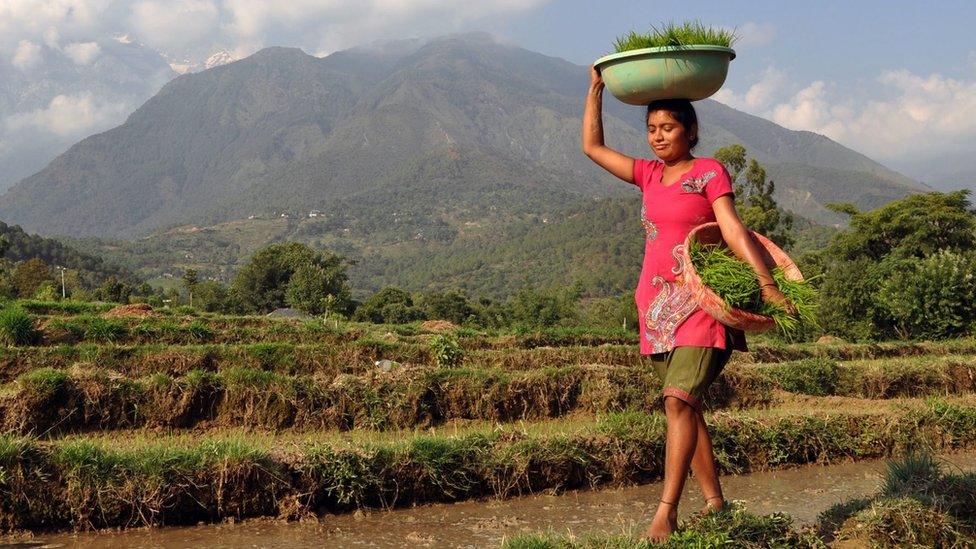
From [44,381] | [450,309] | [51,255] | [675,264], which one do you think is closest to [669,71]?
[675,264]

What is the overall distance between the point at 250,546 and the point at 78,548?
105 cm

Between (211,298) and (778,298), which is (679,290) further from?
(211,298)

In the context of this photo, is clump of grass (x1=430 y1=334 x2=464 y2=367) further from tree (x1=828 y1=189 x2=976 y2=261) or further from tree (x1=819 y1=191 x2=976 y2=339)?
tree (x1=828 y1=189 x2=976 y2=261)

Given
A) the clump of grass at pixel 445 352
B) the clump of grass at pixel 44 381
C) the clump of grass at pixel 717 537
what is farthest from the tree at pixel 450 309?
the clump of grass at pixel 717 537

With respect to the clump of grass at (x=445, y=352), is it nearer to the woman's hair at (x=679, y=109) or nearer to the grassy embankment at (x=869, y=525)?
the grassy embankment at (x=869, y=525)

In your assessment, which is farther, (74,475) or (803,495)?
(803,495)

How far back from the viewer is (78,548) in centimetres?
496

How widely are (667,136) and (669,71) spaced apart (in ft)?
1.28

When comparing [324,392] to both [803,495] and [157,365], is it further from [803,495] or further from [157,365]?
[803,495]

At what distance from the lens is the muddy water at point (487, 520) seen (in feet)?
16.9

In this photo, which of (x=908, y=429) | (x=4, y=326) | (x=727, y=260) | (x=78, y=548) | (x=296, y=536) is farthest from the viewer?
(x=4, y=326)

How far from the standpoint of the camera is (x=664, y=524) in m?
3.84

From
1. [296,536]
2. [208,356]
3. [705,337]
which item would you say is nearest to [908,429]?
[705,337]

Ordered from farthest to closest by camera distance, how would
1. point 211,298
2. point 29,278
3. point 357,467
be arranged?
point 211,298
point 29,278
point 357,467
